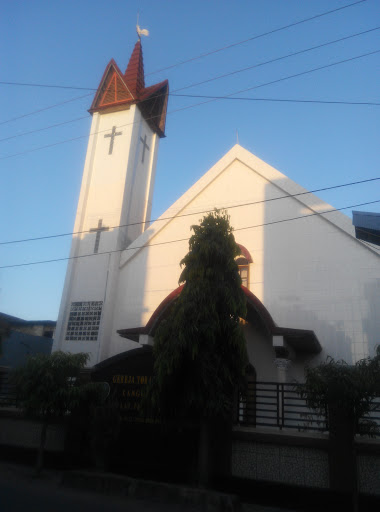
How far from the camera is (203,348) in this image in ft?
30.2

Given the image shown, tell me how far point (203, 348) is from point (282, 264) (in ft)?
21.9

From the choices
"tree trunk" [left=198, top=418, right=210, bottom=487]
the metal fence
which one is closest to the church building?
the metal fence

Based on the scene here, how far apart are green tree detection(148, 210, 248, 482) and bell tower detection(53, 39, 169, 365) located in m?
7.64

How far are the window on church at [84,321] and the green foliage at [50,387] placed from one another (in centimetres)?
526

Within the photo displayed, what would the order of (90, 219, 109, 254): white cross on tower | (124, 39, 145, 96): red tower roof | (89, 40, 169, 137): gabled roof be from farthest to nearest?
(124, 39, 145, 96): red tower roof < (89, 40, 169, 137): gabled roof < (90, 219, 109, 254): white cross on tower

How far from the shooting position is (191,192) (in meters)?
17.5

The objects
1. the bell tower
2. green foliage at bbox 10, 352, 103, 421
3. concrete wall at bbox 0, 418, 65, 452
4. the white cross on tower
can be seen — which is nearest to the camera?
→ green foliage at bbox 10, 352, 103, 421

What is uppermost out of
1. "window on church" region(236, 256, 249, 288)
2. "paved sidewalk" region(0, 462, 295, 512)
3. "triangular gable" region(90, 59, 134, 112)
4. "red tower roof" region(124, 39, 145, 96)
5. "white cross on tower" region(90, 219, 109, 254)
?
"red tower roof" region(124, 39, 145, 96)

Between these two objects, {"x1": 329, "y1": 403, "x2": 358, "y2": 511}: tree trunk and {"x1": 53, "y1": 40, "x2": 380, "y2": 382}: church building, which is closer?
{"x1": 329, "y1": 403, "x2": 358, "y2": 511}: tree trunk

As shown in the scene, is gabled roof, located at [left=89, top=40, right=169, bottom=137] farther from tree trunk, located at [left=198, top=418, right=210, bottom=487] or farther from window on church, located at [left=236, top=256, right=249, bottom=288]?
tree trunk, located at [left=198, top=418, right=210, bottom=487]

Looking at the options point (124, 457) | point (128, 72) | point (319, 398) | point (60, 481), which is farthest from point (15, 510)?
point (128, 72)

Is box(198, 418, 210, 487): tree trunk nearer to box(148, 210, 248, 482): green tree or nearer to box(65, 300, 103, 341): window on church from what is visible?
box(148, 210, 248, 482): green tree

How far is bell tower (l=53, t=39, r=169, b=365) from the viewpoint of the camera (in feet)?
56.0

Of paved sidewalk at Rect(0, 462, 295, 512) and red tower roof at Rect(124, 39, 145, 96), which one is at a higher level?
red tower roof at Rect(124, 39, 145, 96)
